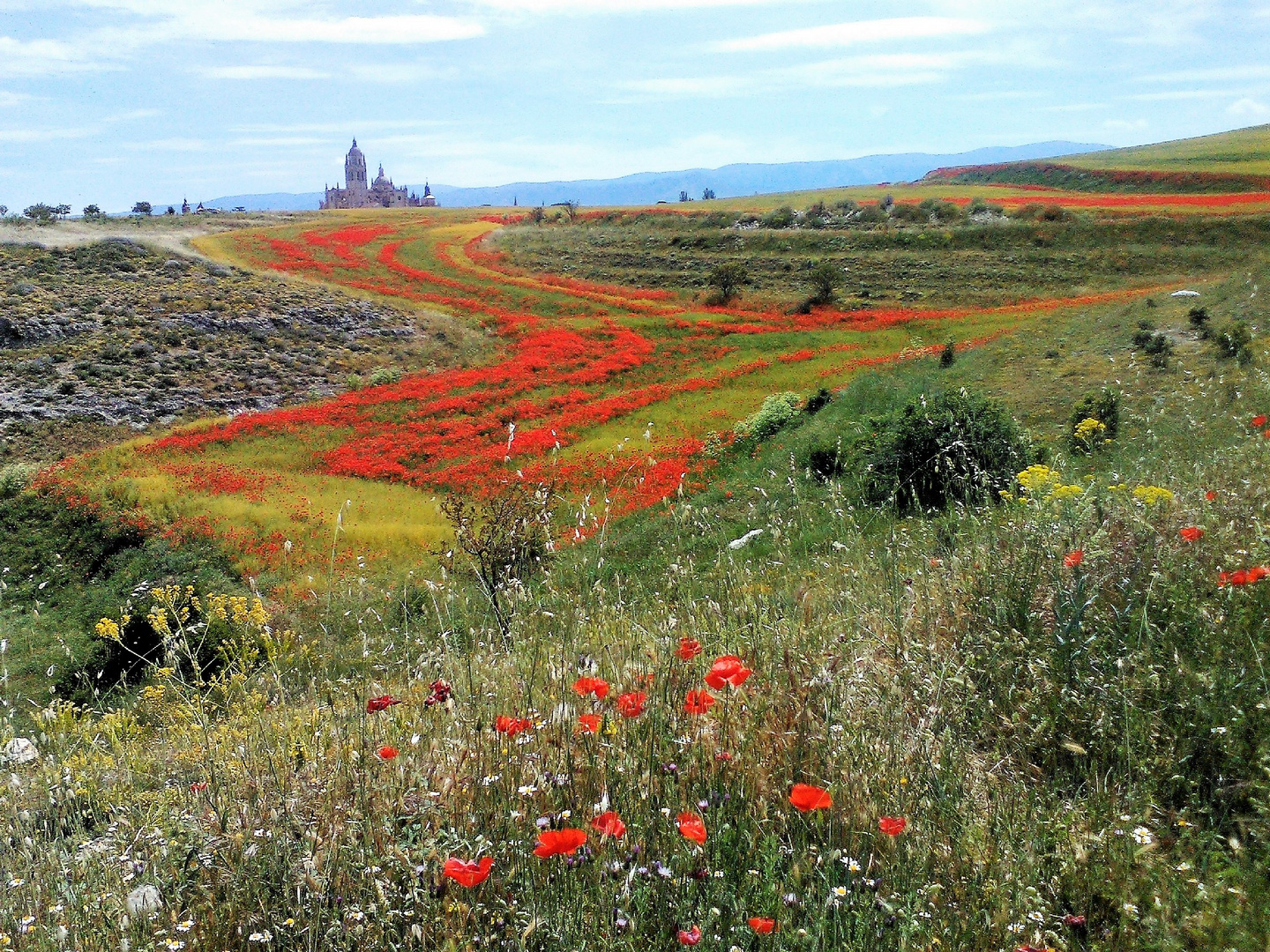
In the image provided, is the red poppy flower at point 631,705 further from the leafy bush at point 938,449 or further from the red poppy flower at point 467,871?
the leafy bush at point 938,449

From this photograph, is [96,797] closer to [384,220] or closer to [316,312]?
[316,312]

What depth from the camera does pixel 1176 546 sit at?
3570mm

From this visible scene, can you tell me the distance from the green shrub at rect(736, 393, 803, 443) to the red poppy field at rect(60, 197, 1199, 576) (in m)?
0.89

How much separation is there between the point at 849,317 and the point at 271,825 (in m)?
38.7

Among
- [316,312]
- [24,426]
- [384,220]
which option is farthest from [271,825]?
[384,220]

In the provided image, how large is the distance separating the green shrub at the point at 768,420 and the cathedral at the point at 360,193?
175581 mm

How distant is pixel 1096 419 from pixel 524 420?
60.7 feet

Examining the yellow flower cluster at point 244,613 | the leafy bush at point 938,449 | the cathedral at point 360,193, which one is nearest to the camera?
the yellow flower cluster at point 244,613

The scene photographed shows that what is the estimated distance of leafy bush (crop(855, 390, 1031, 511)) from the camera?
32.6 feet

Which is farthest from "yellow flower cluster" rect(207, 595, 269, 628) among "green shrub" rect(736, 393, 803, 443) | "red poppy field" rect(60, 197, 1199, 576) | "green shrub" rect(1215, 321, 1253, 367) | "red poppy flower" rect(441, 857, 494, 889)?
"green shrub" rect(1215, 321, 1253, 367)

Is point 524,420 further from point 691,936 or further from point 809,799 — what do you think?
point 691,936

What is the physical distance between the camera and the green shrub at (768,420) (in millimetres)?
20109

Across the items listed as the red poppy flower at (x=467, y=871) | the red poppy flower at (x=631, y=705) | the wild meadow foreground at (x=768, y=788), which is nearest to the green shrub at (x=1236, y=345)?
the wild meadow foreground at (x=768, y=788)

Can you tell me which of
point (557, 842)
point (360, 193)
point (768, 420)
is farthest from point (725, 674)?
point (360, 193)
